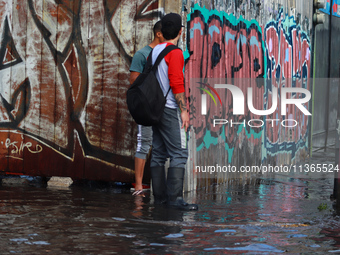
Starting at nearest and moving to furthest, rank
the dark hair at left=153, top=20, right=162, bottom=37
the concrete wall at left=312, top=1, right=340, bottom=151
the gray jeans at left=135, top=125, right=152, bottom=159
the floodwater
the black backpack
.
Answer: the floodwater < the black backpack < the dark hair at left=153, top=20, right=162, bottom=37 < the gray jeans at left=135, top=125, right=152, bottom=159 < the concrete wall at left=312, top=1, right=340, bottom=151

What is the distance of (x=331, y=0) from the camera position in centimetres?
1452

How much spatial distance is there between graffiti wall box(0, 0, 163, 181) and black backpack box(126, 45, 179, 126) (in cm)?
132

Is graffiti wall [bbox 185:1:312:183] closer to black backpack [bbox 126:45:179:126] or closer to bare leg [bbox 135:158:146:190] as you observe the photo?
bare leg [bbox 135:158:146:190]

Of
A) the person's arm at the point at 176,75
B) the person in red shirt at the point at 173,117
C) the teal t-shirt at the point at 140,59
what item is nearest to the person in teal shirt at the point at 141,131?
the teal t-shirt at the point at 140,59

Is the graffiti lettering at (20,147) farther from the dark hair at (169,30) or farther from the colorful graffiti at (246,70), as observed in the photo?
the dark hair at (169,30)

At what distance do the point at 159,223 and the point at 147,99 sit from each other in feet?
4.00

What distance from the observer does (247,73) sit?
9.09m

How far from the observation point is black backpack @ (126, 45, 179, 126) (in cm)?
603

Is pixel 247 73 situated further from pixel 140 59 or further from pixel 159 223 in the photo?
pixel 159 223

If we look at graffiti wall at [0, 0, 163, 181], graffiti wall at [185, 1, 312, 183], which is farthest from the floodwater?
graffiti wall at [185, 1, 312, 183]

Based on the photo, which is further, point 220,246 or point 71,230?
point 71,230

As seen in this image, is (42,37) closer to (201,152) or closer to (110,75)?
(110,75)

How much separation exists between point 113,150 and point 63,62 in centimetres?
123

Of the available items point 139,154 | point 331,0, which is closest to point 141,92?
point 139,154
